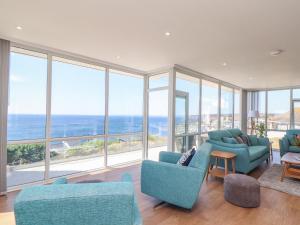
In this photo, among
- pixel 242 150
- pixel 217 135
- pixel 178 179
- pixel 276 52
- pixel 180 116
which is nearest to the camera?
pixel 178 179

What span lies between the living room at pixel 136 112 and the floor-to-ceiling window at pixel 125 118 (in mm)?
31

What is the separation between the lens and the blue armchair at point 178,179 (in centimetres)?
245

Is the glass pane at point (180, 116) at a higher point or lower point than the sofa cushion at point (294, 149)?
higher

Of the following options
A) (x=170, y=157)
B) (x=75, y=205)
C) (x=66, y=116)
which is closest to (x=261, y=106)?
(x=170, y=157)

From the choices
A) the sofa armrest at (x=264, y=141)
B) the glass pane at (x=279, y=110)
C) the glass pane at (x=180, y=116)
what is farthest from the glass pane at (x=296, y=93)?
the glass pane at (x=180, y=116)

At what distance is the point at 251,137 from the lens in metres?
5.42

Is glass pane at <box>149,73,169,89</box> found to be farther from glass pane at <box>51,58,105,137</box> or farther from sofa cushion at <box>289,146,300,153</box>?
sofa cushion at <box>289,146,300,153</box>

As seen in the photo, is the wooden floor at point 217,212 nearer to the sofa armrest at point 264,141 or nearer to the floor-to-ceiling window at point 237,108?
the sofa armrest at point 264,141

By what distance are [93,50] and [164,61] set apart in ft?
5.20

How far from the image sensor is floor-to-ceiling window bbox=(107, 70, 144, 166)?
15.8 ft

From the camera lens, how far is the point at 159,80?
5.14m

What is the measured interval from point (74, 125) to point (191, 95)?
3.19 meters

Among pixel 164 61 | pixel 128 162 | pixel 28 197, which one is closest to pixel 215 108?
pixel 164 61

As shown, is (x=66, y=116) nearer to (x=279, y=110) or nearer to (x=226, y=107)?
(x=226, y=107)
